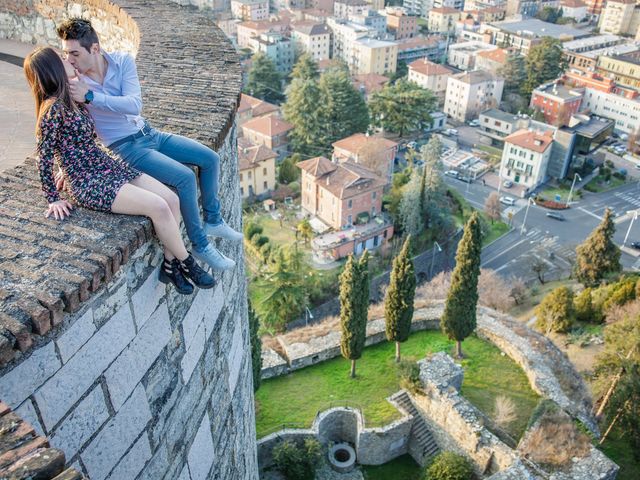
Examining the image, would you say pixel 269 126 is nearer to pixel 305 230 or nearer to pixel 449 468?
pixel 305 230

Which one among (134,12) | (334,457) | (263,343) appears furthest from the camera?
(263,343)

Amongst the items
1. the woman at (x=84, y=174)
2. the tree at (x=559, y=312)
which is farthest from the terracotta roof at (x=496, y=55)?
the woman at (x=84, y=174)

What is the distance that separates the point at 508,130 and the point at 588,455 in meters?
35.9

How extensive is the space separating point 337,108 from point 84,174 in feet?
118

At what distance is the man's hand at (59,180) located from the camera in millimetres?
2967

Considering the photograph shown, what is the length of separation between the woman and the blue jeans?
0.14 meters

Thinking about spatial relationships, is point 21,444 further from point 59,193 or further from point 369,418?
point 369,418

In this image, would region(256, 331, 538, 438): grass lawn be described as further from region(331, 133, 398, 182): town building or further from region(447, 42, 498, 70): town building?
region(447, 42, 498, 70): town building

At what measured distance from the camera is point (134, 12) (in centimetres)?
665

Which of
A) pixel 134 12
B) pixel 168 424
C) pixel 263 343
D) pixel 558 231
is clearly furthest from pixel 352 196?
pixel 168 424

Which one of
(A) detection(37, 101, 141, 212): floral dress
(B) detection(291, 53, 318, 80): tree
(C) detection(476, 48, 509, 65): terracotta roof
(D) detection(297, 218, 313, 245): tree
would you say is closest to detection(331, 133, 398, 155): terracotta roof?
(D) detection(297, 218, 313, 245): tree

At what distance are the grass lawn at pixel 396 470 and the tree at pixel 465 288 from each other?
367cm

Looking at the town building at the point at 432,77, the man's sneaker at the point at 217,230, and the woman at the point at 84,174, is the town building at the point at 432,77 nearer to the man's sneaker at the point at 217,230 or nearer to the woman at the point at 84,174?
the man's sneaker at the point at 217,230

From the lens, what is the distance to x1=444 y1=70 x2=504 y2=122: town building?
1907 inches
